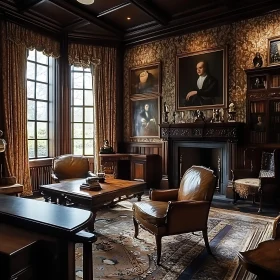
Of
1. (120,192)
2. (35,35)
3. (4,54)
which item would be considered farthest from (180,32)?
(120,192)

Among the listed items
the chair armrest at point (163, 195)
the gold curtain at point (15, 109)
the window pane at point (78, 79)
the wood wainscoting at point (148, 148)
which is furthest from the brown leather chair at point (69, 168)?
the window pane at point (78, 79)

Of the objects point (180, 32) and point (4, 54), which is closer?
point (4, 54)

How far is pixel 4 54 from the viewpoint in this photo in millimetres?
5535

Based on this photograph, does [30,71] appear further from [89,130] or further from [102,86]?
[89,130]

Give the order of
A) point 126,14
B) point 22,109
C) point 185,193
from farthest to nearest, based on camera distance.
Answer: point 126,14 < point 22,109 < point 185,193

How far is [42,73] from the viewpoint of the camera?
21.7 ft

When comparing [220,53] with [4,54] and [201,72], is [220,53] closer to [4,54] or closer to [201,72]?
[201,72]

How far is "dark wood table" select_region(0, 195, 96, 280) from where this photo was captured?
4.18ft

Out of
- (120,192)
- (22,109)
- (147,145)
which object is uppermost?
(22,109)

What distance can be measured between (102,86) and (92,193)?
13.6 feet

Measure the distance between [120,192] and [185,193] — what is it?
3.29ft

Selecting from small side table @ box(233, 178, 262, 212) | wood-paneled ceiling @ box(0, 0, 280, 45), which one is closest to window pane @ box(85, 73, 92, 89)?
wood-paneled ceiling @ box(0, 0, 280, 45)

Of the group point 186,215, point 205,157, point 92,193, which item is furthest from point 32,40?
point 186,215

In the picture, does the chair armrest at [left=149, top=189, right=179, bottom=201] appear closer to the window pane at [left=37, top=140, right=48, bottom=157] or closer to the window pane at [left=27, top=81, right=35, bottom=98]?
the window pane at [left=37, top=140, right=48, bottom=157]
